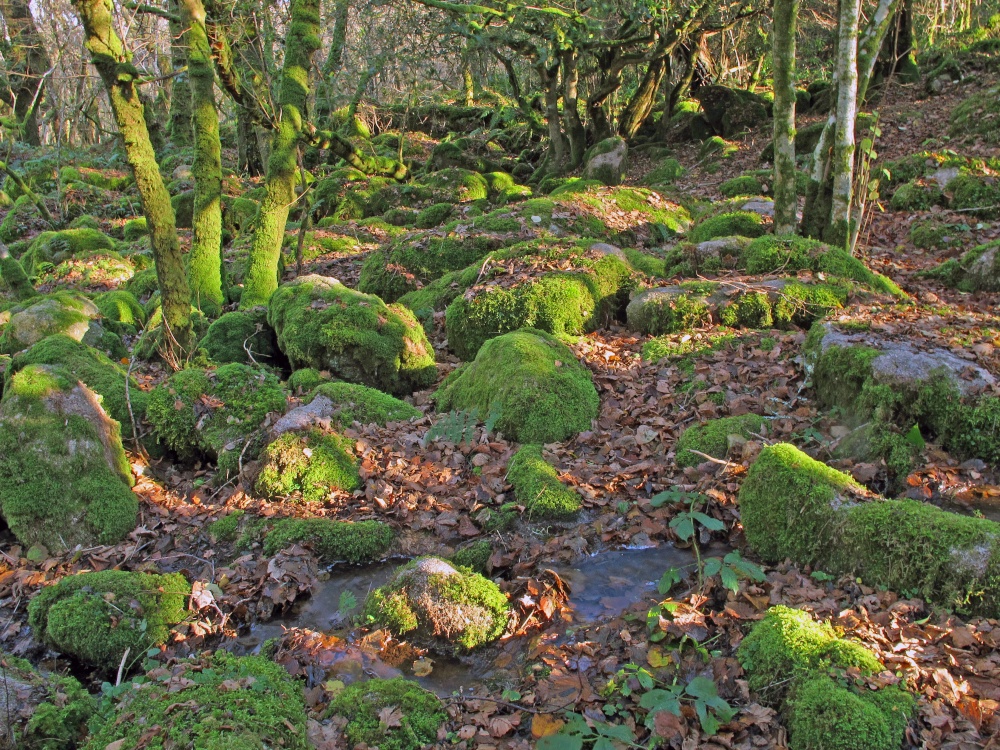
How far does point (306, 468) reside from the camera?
5.77m

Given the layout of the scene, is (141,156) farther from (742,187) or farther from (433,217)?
(742,187)

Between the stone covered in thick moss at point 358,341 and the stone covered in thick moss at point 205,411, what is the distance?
4.25 feet

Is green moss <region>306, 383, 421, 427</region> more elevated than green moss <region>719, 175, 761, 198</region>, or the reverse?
green moss <region>719, 175, 761, 198</region>

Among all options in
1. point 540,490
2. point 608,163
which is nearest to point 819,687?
point 540,490

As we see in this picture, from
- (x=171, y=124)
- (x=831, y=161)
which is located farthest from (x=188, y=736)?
(x=171, y=124)

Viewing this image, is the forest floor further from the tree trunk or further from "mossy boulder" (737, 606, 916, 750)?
the tree trunk

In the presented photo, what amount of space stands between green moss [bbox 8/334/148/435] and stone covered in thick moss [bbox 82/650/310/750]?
12.1 feet

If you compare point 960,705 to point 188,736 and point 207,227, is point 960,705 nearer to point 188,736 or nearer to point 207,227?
point 188,736

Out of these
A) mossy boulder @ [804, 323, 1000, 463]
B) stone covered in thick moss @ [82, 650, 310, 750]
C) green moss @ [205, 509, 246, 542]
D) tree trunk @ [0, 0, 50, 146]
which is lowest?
green moss @ [205, 509, 246, 542]

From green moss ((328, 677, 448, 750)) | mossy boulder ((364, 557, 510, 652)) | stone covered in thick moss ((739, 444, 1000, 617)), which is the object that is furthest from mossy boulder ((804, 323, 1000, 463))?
green moss ((328, 677, 448, 750))

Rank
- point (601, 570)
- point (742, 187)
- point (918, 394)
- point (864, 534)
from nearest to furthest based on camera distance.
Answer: point (864, 534)
point (601, 570)
point (918, 394)
point (742, 187)

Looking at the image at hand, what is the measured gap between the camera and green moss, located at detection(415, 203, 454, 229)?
14.9 meters

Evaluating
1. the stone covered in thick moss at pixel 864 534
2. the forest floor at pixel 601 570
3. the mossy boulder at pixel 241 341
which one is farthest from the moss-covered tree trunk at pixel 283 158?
the stone covered in thick moss at pixel 864 534

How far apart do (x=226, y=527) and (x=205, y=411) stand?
1.58 meters
